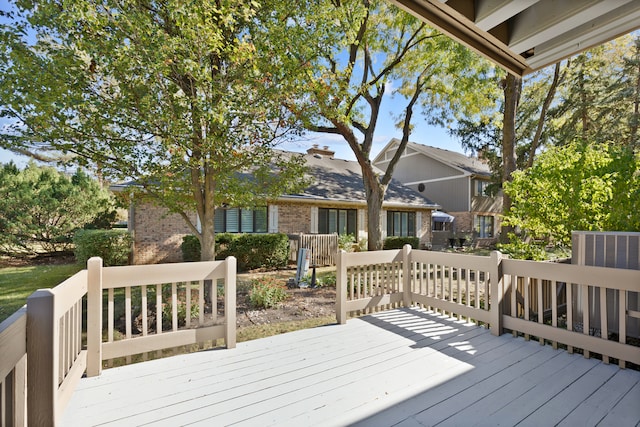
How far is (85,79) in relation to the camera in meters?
4.47

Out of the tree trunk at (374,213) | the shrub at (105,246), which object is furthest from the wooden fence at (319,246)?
the shrub at (105,246)

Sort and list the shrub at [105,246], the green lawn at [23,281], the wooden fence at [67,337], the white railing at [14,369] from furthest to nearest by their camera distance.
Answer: the shrub at [105,246] → the green lawn at [23,281] → the wooden fence at [67,337] → the white railing at [14,369]

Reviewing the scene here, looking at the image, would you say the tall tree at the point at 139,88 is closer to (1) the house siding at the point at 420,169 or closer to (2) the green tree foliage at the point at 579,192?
(2) the green tree foliage at the point at 579,192

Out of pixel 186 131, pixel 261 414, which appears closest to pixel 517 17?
pixel 261 414

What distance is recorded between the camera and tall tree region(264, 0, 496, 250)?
7812 mm

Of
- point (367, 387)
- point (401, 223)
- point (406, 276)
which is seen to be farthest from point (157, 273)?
point (401, 223)

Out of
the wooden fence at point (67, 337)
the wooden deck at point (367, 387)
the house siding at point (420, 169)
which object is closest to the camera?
the wooden fence at point (67, 337)

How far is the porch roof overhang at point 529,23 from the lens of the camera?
198cm

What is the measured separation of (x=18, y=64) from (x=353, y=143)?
7.94 m

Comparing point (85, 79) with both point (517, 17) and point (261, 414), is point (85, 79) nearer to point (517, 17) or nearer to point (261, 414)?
point (261, 414)

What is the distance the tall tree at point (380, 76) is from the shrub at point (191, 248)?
5.27 meters

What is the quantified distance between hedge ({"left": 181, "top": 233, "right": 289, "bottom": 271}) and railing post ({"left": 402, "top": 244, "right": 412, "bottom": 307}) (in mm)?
6143

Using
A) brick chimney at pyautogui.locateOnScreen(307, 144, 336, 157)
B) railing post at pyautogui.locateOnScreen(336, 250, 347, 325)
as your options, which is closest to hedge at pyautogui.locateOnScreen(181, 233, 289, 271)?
railing post at pyautogui.locateOnScreen(336, 250, 347, 325)

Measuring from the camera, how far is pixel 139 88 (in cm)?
460
